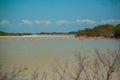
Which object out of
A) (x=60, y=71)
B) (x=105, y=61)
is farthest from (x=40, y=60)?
(x=105, y=61)

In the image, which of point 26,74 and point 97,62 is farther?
point 97,62

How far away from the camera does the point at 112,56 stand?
3.64 metres

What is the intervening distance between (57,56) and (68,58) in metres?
0.20

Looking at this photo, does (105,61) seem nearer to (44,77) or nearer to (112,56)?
(112,56)

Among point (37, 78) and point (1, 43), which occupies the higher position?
point (1, 43)

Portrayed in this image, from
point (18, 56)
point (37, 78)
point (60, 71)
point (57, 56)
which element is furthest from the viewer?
point (57, 56)

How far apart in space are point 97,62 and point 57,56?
76cm

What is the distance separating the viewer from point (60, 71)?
3486 millimetres

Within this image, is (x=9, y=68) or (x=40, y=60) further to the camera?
(x=40, y=60)

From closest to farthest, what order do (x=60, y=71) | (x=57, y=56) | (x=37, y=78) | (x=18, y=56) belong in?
(x=37, y=78) < (x=60, y=71) < (x=18, y=56) < (x=57, y=56)

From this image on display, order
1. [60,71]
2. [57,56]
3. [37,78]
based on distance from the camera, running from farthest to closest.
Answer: [57,56] < [60,71] < [37,78]

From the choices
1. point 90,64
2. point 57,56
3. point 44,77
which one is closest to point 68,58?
point 57,56

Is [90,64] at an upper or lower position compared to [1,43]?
lower

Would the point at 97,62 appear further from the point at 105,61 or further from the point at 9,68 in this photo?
the point at 9,68
